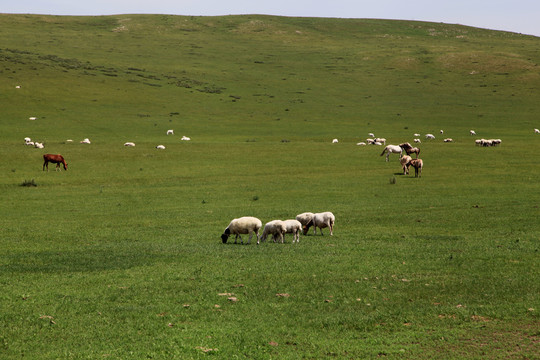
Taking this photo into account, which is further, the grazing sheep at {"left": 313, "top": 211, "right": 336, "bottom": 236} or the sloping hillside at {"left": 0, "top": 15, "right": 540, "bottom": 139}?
the sloping hillside at {"left": 0, "top": 15, "right": 540, "bottom": 139}

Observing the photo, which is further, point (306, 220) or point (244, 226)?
point (306, 220)

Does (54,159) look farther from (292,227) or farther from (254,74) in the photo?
(254,74)

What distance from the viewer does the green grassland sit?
11.9 meters

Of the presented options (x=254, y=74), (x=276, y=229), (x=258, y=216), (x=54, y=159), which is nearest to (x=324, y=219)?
(x=276, y=229)

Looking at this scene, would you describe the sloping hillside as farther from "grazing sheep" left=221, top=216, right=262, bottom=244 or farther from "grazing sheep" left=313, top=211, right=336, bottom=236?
"grazing sheep" left=221, top=216, right=262, bottom=244

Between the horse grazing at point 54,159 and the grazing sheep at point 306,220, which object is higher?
the grazing sheep at point 306,220

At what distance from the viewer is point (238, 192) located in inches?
1428

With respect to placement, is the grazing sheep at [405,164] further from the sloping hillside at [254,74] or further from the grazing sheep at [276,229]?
the sloping hillside at [254,74]

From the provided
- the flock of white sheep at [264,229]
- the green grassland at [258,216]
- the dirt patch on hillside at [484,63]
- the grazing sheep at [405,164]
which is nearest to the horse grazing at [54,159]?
the green grassland at [258,216]

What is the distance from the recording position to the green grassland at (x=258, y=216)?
39.2 ft

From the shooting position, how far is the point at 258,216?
27.7 m

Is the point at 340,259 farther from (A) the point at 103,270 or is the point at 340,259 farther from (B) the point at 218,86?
(B) the point at 218,86

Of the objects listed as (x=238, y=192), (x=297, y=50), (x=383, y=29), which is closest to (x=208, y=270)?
(x=238, y=192)

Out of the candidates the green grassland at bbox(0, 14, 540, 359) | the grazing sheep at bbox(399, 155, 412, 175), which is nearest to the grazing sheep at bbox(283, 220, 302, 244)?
the green grassland at bbox(0, 14, 540, 359)
